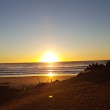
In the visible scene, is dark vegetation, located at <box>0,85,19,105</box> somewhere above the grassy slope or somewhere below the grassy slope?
above

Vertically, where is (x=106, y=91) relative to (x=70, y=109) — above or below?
above

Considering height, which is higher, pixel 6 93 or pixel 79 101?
pixel 6 93

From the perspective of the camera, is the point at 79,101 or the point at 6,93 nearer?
the point at 79,101

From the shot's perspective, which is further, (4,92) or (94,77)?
(4,92)

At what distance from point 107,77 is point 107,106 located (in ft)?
28.2

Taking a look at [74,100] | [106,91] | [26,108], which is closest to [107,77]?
[106,91]

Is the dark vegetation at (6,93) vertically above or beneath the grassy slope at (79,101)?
above

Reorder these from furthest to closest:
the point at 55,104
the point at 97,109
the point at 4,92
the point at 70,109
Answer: the point at 4,92, the point at 55,104, the point at 70,109, the point at 97,109

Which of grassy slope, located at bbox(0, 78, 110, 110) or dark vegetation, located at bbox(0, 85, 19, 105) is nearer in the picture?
grassy slope, located at bbox(0, 78, 110, 110)

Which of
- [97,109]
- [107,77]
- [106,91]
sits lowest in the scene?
[97,109]

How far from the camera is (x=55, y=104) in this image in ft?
48.6

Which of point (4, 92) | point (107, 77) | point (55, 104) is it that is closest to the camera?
point (55, 104)

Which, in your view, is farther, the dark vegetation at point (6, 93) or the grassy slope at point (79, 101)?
the dark vegetation at point (6, 93)

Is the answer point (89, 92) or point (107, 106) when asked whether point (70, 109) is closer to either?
point (107, 106)
